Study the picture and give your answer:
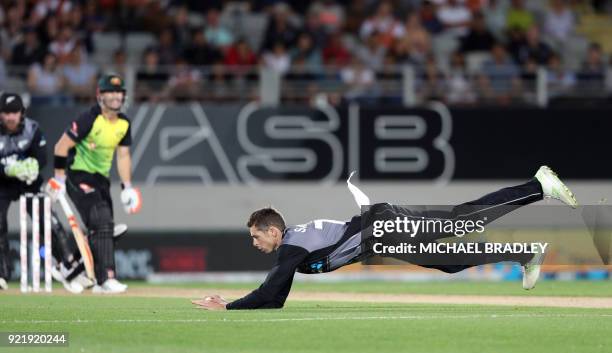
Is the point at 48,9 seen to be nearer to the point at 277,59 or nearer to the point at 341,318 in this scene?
the point at 277,59

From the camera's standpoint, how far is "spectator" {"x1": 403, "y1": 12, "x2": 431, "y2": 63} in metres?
22.1

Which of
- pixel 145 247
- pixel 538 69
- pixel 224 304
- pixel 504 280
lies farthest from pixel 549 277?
pixel 224 304

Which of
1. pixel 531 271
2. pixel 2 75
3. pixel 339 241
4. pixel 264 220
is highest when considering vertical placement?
pixel 2 75

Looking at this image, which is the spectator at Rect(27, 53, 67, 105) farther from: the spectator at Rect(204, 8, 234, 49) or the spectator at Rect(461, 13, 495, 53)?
the spectator at Rect(461, 13, 495, 53)

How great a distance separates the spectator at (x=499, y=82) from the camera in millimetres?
21453

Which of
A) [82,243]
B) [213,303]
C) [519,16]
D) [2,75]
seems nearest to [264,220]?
[213,303]

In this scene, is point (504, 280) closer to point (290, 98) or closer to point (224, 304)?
point (290, 98)

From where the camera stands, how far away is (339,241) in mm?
11508

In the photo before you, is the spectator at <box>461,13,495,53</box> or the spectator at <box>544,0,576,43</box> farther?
the spectator at <box>544,0,576,43</box>

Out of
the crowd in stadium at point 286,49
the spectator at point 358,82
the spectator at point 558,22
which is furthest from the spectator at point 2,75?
the spectator at point 558,22

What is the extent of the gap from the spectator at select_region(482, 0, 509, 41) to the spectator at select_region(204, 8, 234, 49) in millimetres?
4352

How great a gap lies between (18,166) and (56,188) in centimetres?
46

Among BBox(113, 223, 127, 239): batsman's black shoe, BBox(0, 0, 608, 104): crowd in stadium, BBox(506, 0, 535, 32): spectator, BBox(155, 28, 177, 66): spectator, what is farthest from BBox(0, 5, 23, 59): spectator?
BBox(506, 0, 535, 32): spectator

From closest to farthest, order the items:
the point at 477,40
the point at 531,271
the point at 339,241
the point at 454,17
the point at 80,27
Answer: the point at 339,241, the point at 531,271, the point at 80,27, the point at 477,40, the point at 454,17
